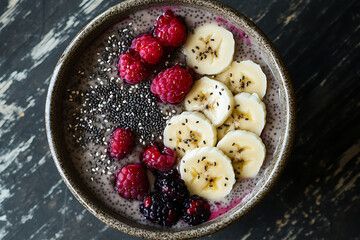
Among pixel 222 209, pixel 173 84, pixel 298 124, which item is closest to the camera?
pixel 173 84

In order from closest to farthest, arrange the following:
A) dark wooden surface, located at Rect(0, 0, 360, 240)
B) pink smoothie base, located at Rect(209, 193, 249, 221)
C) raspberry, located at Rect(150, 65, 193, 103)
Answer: raspberry, located at Rect(150, 65, 193, 103) < pink smoothie base, located at Rect(209, 193, 249, 221) < dark wooden surface, located at Rect(0, 0, 360, 240)

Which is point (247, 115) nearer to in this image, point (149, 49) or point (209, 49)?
point (209, 49)

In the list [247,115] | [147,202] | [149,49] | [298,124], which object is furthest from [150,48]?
[298,124]

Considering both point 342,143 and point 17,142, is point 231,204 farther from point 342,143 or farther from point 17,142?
point 17,142

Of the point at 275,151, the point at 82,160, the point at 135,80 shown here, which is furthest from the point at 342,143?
the point at 82,160

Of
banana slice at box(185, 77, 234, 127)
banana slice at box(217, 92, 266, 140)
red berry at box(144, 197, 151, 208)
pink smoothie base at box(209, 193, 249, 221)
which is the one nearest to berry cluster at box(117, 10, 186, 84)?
banana slice at box(185, 77, 234, 127)

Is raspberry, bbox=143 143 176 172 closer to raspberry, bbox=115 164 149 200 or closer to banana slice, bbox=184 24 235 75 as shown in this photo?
raspberry, bbox=115 164 149 200
